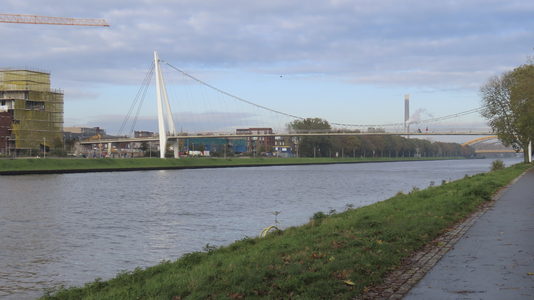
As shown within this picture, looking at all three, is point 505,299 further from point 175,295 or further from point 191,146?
point 191,146

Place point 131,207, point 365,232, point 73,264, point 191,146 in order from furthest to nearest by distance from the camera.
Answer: point 191,146 → point 131,207 → point 73,264 → point 365,232

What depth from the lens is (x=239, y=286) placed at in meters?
6.84

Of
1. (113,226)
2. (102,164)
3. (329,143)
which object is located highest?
(329,143)

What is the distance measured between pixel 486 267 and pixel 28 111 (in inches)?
3972

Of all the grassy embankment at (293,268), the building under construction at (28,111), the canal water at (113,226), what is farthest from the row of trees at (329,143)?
the grassy embankment at (293,268)

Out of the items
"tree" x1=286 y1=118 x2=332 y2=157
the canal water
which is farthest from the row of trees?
the canal water

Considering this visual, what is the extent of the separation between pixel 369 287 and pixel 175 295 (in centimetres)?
257

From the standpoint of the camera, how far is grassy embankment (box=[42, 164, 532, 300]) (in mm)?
6688

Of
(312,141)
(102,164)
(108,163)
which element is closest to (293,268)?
(102,164)

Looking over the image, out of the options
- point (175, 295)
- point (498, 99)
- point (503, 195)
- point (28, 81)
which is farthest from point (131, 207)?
point (28, 81)

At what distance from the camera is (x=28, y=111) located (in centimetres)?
9594

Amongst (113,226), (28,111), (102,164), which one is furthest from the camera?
(28,111)

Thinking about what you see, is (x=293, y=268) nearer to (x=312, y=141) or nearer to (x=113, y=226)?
(x=113, y=226)

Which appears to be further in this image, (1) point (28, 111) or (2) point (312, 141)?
(2) point (312, 141)
